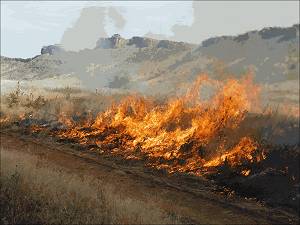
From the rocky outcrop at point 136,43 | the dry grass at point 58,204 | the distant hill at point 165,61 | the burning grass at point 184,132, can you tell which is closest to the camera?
the dry grass at point 58,204

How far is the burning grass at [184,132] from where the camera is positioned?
20547 mm

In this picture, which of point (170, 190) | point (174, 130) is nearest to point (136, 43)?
point (174, 130)

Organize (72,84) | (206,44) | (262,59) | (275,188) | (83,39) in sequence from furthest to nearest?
1. (83,39)
2. (72,84)
3. (206,44)
4. (262,59)
5. (275,188)

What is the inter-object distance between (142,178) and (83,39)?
61.3 metres

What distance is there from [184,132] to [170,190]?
729cm

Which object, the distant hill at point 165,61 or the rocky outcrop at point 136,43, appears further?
the rocky outcrop at point 136,43

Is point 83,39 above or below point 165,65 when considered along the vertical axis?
above

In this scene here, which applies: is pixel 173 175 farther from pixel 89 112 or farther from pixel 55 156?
pixel 89 112

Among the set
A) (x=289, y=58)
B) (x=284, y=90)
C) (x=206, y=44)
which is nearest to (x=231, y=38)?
(x=206, y=44)

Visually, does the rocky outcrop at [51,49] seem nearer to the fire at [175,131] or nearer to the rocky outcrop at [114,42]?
the rocky outcrop at [114,42]

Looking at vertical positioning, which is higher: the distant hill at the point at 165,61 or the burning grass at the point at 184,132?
the distant hill at the point at 165,61

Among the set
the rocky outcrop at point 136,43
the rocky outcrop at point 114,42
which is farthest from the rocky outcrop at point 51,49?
the rocky outcrop at point 114,42

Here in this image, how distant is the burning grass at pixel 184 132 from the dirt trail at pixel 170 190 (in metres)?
1.50

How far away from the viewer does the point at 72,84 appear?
5112 centimetres
